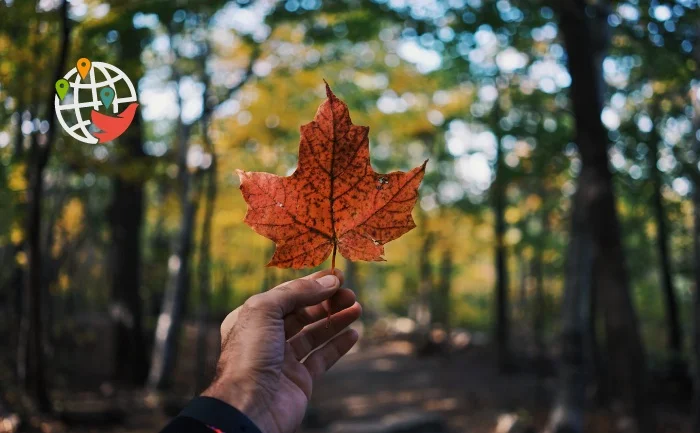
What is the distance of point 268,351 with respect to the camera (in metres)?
1.14

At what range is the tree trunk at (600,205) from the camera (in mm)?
5711

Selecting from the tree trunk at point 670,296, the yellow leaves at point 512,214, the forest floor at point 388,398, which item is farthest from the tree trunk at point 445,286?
the tree trunk at point 670,296

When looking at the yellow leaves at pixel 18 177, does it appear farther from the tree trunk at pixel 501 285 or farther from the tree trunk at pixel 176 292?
the tree trunk at pixel 501 285

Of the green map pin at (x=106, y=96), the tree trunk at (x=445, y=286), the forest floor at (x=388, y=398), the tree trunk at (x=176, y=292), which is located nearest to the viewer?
the green map pin at (x=106, y=96)

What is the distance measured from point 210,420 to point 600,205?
18.1 ft

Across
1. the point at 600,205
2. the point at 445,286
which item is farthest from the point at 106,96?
the point at 445,286

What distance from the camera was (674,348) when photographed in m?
12.3

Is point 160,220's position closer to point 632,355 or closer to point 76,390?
point 76,390

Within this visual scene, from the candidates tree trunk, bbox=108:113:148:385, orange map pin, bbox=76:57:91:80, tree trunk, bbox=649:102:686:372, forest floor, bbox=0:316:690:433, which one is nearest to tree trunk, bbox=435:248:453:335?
forest floor, bbox=0:316:690:433

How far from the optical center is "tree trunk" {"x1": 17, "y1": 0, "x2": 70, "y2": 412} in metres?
4.72

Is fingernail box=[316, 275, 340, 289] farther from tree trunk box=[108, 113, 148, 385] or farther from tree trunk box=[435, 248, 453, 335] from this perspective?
tree trunk box=[435, 248, 453, 335]

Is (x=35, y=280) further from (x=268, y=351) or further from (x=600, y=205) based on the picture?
(x=600, y=205)

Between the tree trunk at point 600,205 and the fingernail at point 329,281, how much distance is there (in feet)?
17.2

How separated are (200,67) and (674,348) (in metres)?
11.2
